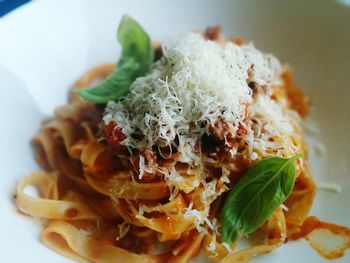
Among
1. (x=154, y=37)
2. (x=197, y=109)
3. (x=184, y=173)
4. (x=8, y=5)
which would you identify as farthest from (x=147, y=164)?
(x=154, y=37)

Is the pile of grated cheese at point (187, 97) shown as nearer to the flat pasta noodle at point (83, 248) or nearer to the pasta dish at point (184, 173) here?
the pasta dish at point (184, 173)

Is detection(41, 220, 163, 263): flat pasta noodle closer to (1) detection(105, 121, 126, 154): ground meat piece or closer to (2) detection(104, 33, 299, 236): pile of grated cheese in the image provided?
(2) detection(104, 33, 299, 236): pile of grated cheese

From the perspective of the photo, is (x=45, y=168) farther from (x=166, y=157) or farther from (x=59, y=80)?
(x=166, y=157)

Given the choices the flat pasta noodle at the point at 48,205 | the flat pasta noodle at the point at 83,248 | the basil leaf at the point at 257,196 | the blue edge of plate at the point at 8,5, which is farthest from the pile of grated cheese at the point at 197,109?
the blue edge of plate at the point at 8,5

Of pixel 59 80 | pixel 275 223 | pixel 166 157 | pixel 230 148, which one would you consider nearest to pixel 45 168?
pixel 59 80

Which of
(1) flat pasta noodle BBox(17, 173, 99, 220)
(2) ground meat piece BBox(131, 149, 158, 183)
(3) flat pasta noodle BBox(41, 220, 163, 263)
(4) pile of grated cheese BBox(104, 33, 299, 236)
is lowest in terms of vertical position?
(3) flat pasta noodle BBox(41, 220, 163, 263)

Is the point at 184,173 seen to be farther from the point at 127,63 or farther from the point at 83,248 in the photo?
the point at 127,63

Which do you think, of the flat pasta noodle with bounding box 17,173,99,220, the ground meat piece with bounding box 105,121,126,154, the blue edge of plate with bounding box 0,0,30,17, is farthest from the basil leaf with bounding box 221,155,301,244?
the blue edge of plate with bounding box 0,0,30,17
